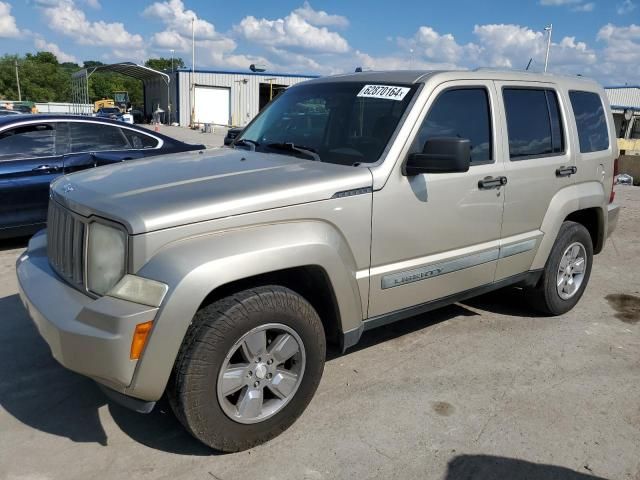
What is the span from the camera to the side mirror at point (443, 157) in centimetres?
308

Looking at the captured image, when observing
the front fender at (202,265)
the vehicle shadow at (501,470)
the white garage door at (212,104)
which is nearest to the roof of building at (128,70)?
the white garage door at (212,104)

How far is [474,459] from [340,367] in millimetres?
1178

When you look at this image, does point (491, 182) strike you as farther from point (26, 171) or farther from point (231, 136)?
point (26, 171)

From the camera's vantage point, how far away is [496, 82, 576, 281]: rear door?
3982 mm

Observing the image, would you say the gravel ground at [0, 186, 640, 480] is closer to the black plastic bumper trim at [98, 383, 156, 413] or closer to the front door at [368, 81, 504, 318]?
the black plastic bumper trim at [98, 383, 156, 413]

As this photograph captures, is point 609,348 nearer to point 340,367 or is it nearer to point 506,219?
point 506,219

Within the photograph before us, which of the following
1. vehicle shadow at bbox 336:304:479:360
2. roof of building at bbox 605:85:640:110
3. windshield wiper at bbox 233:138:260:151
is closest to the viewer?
windshield wiper at bbox 233:138:260:151

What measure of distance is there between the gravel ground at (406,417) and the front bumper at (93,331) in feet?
1.97

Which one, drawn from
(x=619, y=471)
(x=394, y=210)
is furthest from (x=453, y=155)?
(x=619, y=471)

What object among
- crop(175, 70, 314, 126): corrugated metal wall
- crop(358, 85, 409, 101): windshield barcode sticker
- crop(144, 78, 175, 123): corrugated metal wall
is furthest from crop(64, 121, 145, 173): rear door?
crop(144, 78, 175, 123): corrugated metal wall

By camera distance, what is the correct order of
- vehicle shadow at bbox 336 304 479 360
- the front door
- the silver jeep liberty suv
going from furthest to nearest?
vehicle shadow at bbox 336 304 479 360 < the front door < the silver jeep liberty suv

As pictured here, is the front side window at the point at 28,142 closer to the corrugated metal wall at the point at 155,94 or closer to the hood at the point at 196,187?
the hood at the point at 196,187

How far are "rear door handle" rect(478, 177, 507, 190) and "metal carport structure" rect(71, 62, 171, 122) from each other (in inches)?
1319

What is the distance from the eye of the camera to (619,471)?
2787 millimetres
